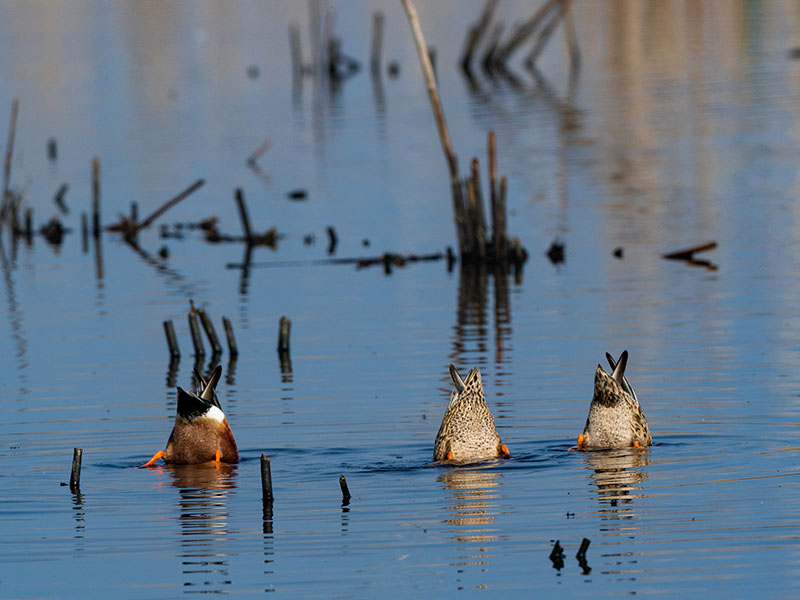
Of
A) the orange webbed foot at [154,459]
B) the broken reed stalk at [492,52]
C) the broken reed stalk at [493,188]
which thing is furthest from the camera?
the broken reed stalk at [492,52]

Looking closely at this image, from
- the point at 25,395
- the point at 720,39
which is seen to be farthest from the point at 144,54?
the point at 25,395

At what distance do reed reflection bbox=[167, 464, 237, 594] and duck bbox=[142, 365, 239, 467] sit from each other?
0.25 ft

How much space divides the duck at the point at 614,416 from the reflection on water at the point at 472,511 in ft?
3.43

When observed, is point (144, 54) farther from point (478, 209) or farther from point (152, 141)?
point (478, 209)

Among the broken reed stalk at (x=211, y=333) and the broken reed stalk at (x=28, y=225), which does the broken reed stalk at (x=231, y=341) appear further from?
the broken reed stalk at (x=28, y=225)

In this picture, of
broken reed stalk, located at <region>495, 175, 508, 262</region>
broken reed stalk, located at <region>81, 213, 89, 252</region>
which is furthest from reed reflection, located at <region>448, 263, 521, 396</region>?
broken reed stalk, located at <region>81, 213, 89, 252</region>

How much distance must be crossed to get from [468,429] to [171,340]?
6.47 m

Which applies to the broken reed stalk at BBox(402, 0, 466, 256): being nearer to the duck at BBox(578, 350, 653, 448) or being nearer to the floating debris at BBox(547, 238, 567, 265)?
the floating debris at BBox(547, 238, 567, 265)

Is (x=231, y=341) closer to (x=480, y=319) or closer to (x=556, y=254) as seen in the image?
(x=480, y=319)

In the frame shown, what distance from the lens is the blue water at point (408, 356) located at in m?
10.5

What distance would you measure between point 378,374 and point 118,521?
5732 mm

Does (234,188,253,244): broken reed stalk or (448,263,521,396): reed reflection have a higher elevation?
(234,188,253,244): broken reed stalk

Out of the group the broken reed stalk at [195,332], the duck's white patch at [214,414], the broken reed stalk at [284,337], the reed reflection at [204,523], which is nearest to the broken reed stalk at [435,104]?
the broken reed stalk at [284,337]

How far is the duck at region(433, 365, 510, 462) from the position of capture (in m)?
12.8
